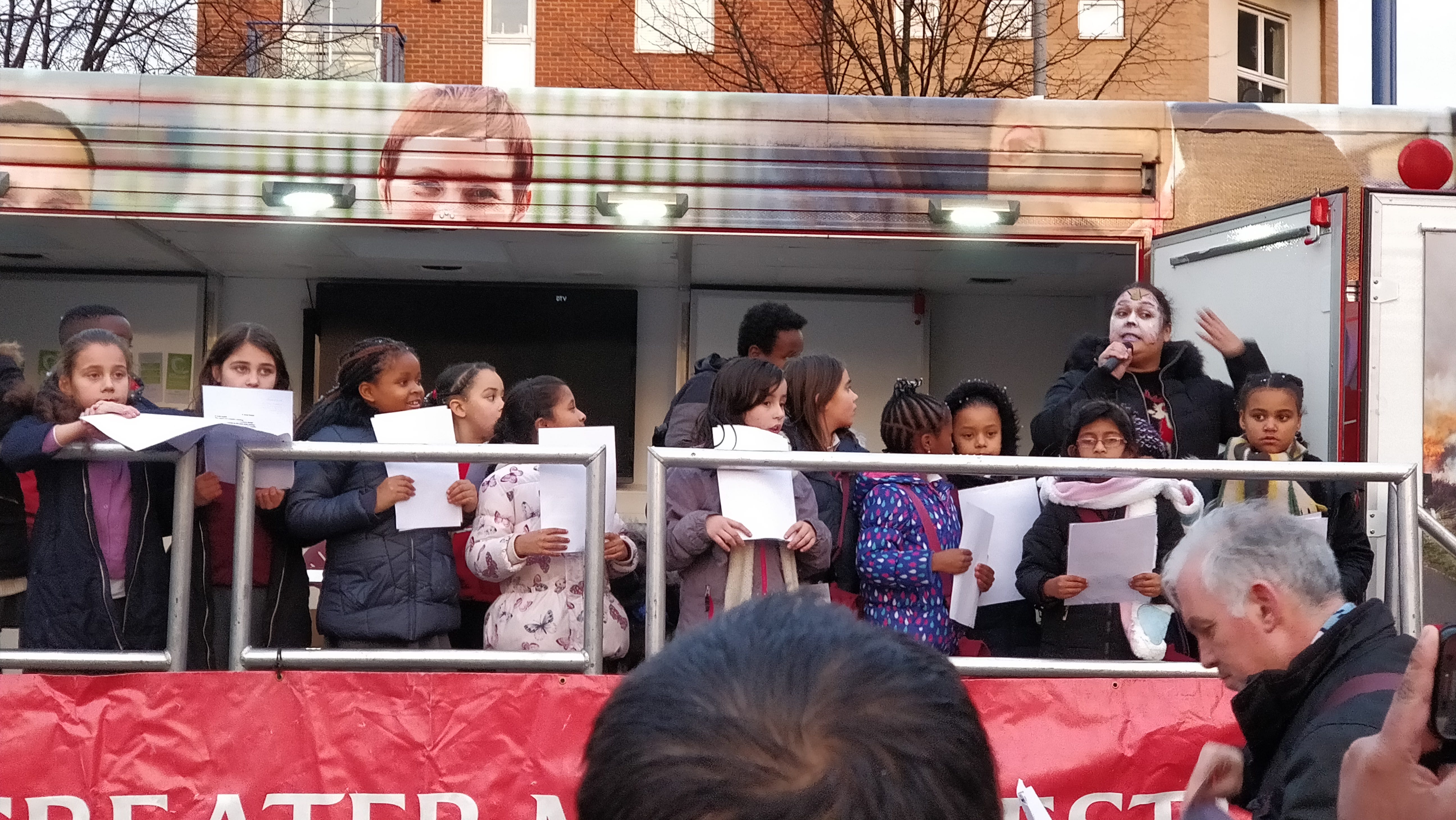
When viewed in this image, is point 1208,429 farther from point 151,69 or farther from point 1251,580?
point 151,69

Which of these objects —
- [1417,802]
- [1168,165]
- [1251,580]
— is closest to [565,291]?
[1168,165]

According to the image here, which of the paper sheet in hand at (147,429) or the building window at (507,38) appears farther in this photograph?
the building window at (507,38)

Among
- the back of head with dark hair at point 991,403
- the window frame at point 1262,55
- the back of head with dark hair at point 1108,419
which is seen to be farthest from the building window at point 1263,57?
the back of head with dark hair at point 1108,419

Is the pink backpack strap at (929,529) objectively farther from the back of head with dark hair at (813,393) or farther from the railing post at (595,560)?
the railing post at (595,560)

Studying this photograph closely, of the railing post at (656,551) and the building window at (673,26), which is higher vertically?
the building window at (673,26)

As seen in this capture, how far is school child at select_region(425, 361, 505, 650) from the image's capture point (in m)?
4.59

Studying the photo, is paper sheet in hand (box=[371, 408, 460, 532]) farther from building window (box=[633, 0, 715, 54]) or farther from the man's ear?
building window (box=[633, 0, 715, 54])

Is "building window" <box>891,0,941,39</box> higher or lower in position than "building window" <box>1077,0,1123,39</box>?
lower

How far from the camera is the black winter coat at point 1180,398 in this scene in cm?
570

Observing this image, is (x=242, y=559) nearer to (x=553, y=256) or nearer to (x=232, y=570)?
(x=232, y=570)

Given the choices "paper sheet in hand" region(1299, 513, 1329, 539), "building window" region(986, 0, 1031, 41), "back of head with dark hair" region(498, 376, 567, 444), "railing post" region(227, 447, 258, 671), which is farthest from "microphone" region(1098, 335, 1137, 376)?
"building window" region(986, 0, 1031, 41)

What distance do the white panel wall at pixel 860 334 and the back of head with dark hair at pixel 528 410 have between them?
4965 mm

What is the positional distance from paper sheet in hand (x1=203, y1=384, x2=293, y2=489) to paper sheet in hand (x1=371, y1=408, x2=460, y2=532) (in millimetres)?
293

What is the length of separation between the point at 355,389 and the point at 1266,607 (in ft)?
10.1
